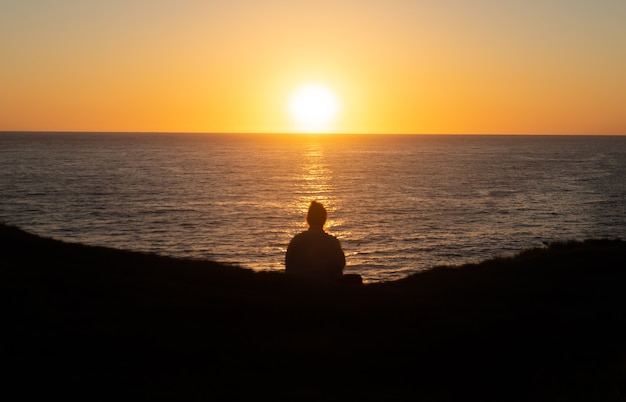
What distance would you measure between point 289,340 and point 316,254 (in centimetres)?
377

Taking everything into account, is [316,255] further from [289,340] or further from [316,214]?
[289,340]

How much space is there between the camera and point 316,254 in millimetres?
13797

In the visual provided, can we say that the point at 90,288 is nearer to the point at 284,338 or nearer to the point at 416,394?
the point at 284,338

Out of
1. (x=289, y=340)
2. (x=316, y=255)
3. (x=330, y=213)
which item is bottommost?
(x=330, y=213)

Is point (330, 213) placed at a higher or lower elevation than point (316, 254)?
lower

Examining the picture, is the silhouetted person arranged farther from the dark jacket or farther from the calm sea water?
the calm sea water

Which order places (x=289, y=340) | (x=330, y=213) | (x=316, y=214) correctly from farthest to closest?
(x=330, y=213)
(x=316, y=214)
(x=289, y=340)

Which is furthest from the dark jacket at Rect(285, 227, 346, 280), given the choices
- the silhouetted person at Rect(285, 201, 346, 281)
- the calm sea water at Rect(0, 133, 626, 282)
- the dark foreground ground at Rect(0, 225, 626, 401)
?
the calm sea water at Rect(0, 133, 626, 282)

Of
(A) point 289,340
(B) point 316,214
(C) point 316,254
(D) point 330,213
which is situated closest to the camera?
(A) point 289,340

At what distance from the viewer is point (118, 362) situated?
891cm

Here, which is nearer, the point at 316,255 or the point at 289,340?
the point at 289,340

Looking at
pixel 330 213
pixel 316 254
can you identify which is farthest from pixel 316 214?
pixel 330 213

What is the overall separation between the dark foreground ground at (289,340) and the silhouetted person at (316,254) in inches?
18.9

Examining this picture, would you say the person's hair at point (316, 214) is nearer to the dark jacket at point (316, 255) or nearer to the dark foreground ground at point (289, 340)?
the dark jacket at point (316, 255)
